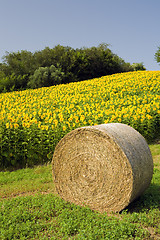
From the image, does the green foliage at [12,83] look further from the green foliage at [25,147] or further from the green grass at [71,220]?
the green grass at [71,220]

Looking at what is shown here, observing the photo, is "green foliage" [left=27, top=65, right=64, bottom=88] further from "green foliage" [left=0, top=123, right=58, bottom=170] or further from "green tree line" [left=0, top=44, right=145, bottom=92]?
"green foliage" [left=0, top=123, right=58, bottom=170]

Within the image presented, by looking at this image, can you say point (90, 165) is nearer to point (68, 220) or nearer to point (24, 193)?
point (68, 220)

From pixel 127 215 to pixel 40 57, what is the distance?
25835 millimetres

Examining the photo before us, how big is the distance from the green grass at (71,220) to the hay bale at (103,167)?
239 mm

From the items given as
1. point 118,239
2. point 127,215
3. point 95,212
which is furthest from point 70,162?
point 118,239

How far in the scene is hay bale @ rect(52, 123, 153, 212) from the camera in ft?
14.3

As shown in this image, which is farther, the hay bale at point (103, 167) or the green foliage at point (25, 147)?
the green foliage at point (25, 147)

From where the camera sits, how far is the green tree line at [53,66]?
26.2m

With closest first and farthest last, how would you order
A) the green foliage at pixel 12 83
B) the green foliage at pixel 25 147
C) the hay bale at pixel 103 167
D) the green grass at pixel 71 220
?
the green grass at pixel 71 220 → the hay bale at pixel 103 167 → the green foliage at pixel 25 147 → the green foliage at pixel 12 83

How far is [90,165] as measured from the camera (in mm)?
4699

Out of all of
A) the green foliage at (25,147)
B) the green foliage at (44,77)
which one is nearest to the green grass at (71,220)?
the green foliage at (25,147)

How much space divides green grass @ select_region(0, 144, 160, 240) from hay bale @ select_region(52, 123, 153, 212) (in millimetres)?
239

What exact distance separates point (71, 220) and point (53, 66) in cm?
2404

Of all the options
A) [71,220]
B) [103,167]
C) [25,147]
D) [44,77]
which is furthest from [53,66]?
[71,220]
